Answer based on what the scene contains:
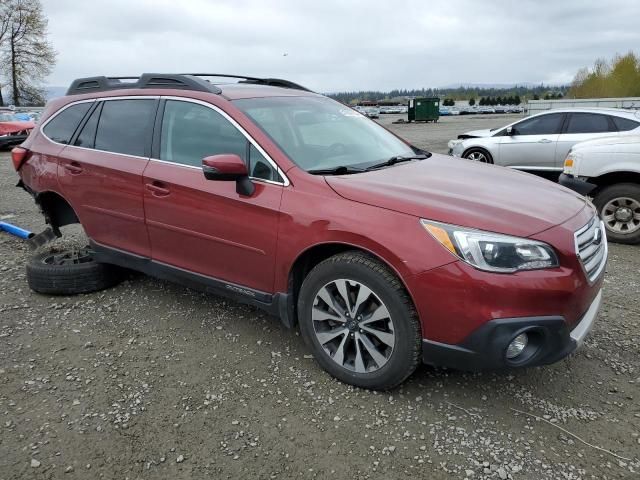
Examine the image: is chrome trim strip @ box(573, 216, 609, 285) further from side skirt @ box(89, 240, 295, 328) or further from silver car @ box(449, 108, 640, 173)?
silver car @ box(449, 108, 640, 173)

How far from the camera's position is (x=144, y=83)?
157 inches

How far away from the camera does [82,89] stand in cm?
456

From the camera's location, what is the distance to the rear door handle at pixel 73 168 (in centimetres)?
416

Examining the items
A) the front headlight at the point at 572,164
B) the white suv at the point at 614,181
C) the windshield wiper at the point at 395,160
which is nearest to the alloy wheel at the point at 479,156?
→ the front headlight at the point at 572,164

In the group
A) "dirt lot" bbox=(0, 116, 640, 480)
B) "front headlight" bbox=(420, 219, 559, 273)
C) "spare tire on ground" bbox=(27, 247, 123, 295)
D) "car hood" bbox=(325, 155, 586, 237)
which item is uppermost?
"car hood" bbox=(325, 155, 586, 237)

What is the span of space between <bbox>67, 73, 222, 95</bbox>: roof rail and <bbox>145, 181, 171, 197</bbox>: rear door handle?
0.74 metres

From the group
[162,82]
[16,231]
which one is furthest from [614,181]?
[16,231]

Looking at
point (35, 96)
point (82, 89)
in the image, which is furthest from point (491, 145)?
point (35, 96)

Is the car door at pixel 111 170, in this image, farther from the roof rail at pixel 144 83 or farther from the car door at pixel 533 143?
the car door at pixel 533 143

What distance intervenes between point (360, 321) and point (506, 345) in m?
0.80

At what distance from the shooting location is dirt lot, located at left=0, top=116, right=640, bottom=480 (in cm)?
248

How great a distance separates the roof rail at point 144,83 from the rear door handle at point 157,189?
0.74 m

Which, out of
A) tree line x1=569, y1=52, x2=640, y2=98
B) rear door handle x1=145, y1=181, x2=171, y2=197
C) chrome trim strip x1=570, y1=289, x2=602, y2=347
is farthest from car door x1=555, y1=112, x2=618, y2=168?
tree line x1=569, y1=52, x2=640, y2=98

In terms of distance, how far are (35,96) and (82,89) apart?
167ft
